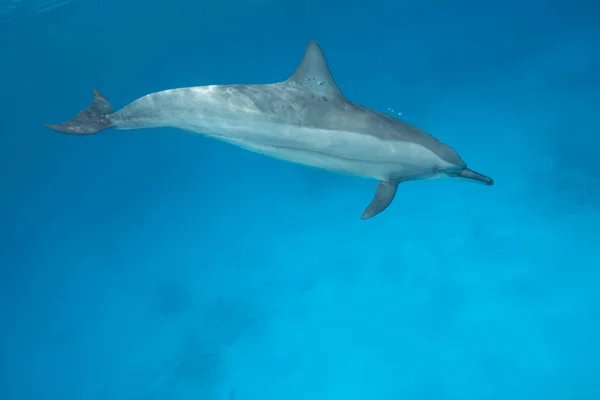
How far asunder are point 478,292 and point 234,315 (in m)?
5.34

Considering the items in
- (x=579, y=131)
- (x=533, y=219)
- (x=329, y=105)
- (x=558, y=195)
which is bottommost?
(x=329, y=105)

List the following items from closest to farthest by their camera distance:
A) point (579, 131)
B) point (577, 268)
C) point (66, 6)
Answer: point (577, 268)
point (579, 131)
point (66, 6)

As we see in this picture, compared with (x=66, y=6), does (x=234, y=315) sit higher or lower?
lower

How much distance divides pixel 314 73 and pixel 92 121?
289 centimetres

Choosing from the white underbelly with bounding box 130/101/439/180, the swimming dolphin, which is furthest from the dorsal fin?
the white underbelly with bounding box 130/101/439/180

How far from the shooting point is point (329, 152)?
486 cm

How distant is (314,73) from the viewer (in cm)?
451

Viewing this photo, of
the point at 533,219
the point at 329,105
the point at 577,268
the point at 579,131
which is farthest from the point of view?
the point at 579,131

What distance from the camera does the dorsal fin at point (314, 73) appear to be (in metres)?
4.47

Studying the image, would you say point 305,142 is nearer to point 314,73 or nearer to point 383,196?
point 314,73

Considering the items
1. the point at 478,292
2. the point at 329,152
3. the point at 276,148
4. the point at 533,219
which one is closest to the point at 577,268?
the point at 533,219

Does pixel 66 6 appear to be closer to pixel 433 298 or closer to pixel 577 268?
pixel 433 298

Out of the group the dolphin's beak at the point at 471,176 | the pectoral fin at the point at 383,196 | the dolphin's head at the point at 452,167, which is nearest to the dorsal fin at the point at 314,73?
the pectoral fin at the point at 383,196

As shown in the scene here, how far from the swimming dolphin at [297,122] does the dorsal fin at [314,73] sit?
0.03 ft
